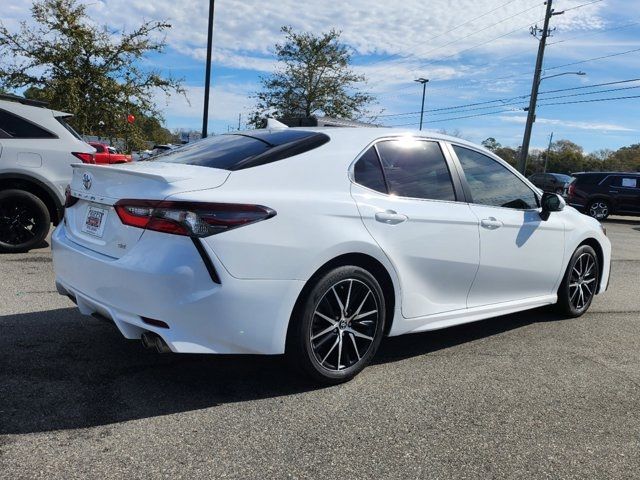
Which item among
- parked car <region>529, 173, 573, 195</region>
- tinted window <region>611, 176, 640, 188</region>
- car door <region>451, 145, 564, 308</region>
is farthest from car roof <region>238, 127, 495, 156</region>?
parked car <region>529, 173, 573, 195</region>

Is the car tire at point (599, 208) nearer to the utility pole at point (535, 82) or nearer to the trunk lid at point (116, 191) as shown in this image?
the utility pole at point (535, 82)

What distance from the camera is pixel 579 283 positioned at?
545cm

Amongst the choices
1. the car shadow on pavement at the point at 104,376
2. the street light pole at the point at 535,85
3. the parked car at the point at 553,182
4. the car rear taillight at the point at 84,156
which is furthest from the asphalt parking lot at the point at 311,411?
the street light pole at the point at 535,85

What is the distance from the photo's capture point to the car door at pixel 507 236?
4309 mm

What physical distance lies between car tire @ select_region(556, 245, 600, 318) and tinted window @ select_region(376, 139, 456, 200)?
1.85 metres

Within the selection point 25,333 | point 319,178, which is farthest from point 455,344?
point 25,333

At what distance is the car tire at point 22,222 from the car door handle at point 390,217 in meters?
4.98

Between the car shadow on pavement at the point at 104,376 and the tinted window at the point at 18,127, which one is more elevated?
the tinted window at the point at 18,127

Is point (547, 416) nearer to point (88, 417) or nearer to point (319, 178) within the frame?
point (319, 178)

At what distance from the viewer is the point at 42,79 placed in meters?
15.9

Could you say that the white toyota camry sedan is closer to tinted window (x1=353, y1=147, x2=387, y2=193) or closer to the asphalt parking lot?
tinted window (x1=353, y1=147, x2=387, y2=193)

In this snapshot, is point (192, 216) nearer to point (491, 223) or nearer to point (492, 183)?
point (491, 223)

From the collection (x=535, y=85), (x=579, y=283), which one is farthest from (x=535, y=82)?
(x=579, y=283)

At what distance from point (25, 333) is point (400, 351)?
2.72 m
